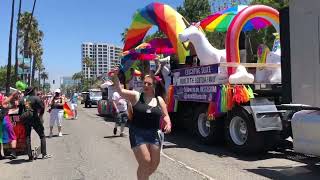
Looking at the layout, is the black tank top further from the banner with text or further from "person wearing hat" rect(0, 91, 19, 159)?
the banner with text

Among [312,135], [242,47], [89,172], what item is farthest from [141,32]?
[312,135]

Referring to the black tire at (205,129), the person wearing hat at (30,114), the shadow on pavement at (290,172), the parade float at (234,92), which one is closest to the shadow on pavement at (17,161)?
the person wearing hat at (30,114)

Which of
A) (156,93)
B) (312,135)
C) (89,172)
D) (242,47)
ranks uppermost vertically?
(242,47)

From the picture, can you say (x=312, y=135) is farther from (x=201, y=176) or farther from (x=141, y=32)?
(x=141, y=32)

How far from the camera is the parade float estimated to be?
415 inches

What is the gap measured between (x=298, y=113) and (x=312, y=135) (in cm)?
58

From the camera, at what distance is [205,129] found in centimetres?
1303

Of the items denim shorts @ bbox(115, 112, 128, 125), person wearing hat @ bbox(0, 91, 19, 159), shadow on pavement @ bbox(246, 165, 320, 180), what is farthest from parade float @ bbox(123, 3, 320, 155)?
person wearing hat @ bbox(0, 91, 19, 159)

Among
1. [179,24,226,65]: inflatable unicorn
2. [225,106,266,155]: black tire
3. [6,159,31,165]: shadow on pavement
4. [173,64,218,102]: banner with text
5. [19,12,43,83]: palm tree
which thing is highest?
[19,12,43,83]: palm tree

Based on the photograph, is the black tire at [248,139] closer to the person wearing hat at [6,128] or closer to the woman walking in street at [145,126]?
the woman walking in street at [145,126]

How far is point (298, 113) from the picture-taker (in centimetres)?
851

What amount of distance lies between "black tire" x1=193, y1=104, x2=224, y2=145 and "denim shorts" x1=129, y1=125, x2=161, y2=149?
622cm

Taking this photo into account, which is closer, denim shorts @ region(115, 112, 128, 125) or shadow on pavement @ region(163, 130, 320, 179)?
shadow on pavement @ region(163, 130, 320, 179)

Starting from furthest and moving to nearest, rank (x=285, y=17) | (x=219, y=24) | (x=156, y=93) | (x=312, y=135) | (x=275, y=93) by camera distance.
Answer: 1. (x=219, y=24)
2. (x=275, y=93)
3. (x=285, y=17)
4. (x=312, y=135)
5. (x=156, y=93)
